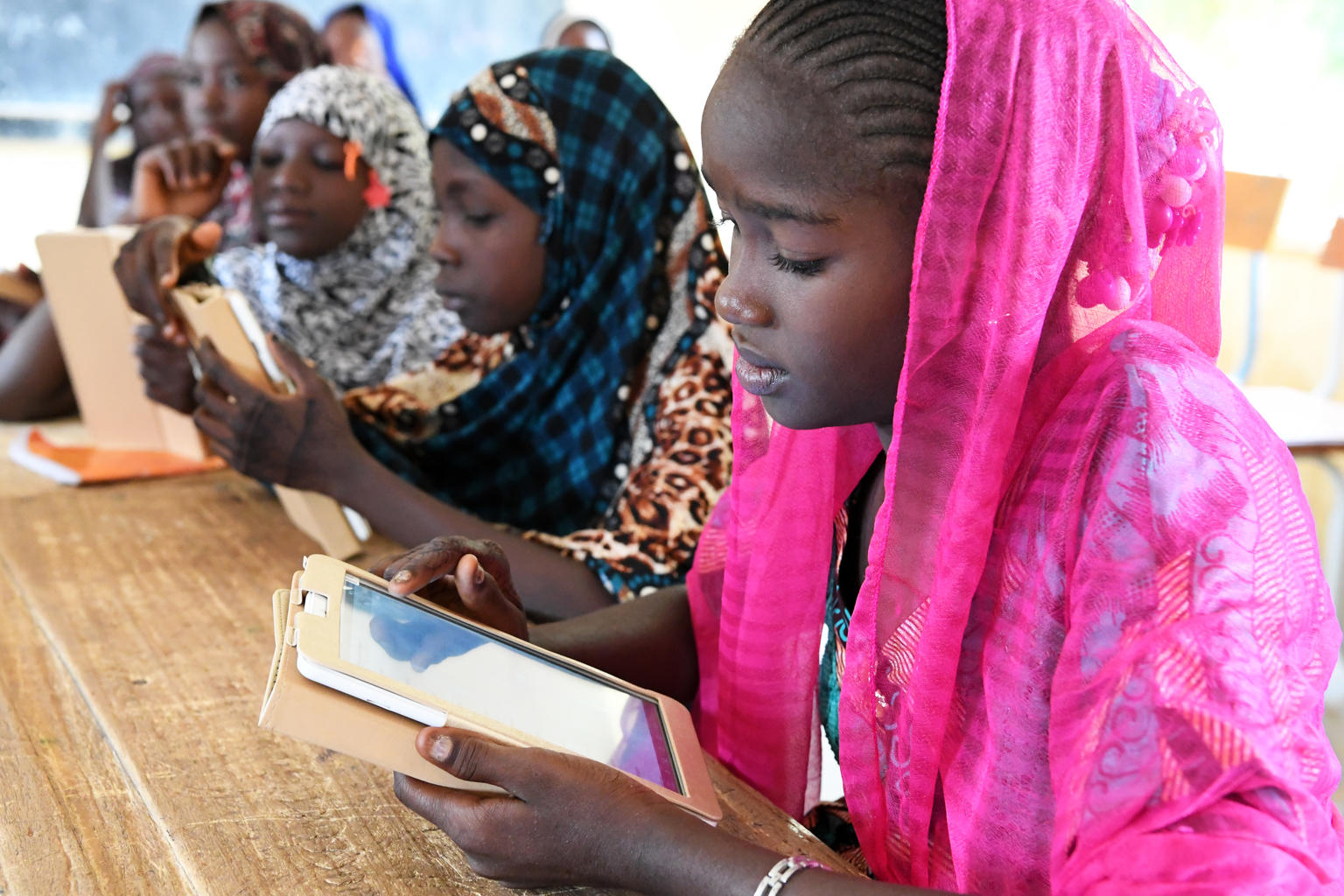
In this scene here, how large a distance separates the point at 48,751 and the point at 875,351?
684mm

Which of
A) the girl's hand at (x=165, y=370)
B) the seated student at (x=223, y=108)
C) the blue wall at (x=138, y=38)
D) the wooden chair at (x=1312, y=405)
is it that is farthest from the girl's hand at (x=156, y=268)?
the blue wall at (x=138, y=38)

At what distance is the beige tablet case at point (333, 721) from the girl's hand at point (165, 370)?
1.06m

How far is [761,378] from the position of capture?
783 millimetres

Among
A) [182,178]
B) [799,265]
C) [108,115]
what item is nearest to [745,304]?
[799,265]

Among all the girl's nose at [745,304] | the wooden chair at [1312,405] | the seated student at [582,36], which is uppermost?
the seated student at [582,36]

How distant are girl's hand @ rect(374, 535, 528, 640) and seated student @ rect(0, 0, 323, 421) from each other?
6.06ft

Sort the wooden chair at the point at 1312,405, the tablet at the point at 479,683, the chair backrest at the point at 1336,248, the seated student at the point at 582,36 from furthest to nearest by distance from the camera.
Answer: the seated student at the point at 582,36, the chair backrest at the point at 1336,248, the wooden chair at the point at 1312,405, the tablet at the point at 479,683

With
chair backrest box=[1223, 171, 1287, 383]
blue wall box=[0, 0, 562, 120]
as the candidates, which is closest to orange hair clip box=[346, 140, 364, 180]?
chair backrest box=[1223, 171, 1287, 383]

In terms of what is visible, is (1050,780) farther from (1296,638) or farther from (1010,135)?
(1010,135)

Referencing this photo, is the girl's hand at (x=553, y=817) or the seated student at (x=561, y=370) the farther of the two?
the seated student at (x=561, y=370)

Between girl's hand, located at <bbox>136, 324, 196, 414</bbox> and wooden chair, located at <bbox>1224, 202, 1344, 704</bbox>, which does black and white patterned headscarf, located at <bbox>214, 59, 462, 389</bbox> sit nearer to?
girl's hand, located at <bbox>136, 324, 196, 414</bbox>

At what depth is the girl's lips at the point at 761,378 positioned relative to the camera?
77cm

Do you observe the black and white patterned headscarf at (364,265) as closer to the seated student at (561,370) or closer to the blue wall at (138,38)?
the seated student at (561,370)

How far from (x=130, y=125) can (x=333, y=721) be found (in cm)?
299
